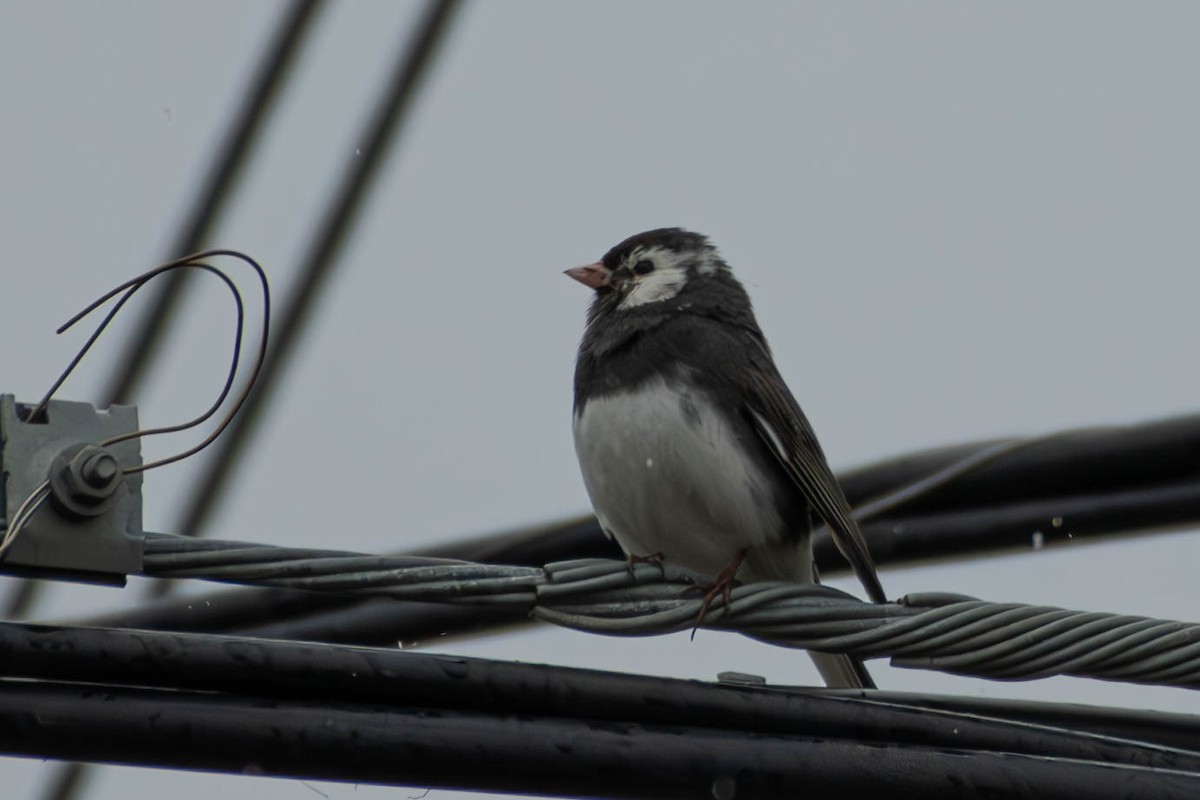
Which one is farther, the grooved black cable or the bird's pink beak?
the bird's pink beak

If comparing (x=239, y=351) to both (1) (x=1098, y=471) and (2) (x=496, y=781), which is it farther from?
(1) (x=1098, y=471)

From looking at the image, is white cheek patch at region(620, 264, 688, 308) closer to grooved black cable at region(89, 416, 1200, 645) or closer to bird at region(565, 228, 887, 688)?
bird at region(565, 228, 887, 688)

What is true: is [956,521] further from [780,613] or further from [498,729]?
[498,729]

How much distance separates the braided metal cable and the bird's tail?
1284 millimetres

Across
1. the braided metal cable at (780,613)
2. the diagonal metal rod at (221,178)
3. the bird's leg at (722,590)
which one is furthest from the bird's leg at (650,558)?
the diagonal metal rod at (221,178)

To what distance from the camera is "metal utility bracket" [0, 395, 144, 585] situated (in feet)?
8.42

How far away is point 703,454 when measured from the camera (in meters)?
4.25

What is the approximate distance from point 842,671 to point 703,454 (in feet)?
2.28

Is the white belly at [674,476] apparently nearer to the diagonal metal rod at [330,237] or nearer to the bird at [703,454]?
the bird at [703,454]

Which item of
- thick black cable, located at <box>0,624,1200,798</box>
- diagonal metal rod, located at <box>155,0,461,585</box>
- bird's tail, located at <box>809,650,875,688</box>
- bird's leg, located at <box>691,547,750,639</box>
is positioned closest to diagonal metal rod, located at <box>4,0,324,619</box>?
diagonal metal rod, located at <box>155,0,461,585</box>

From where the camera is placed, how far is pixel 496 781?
259 cm

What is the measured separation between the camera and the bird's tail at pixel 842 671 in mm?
4316

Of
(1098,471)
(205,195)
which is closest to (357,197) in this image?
(205,195)

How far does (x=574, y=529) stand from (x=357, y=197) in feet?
3.95
